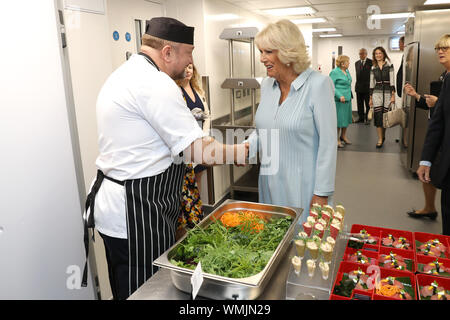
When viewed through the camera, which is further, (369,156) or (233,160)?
(369,156)

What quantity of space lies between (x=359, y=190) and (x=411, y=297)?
371 cm

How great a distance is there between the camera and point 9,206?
1.79 m

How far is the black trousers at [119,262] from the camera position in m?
1.54

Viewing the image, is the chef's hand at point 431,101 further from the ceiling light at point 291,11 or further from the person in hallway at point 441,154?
the ceiling light at point 291,11

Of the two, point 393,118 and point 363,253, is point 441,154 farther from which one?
point 393,118

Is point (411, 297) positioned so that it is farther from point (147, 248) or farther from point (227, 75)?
point (227, 75)

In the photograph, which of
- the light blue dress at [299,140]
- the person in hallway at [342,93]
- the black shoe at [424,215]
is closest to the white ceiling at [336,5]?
the person in hallway at [342,93]

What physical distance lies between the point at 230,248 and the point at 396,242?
0.70 metres

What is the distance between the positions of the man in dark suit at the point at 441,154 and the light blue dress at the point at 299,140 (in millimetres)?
803

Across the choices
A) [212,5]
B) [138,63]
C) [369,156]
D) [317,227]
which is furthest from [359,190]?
[138,63]

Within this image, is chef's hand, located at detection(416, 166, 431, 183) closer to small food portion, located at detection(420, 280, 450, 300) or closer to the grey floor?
the grey floor

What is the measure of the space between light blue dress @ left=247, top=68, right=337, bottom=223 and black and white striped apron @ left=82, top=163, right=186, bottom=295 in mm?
562

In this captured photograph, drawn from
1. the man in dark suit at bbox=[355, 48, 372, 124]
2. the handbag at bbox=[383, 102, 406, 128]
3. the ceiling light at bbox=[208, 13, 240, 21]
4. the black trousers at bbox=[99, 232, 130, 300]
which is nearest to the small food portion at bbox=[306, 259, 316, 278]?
the black trousers at bbox=[99, 232, 130, 300]

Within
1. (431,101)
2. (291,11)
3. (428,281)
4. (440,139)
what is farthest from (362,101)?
(428,281)
